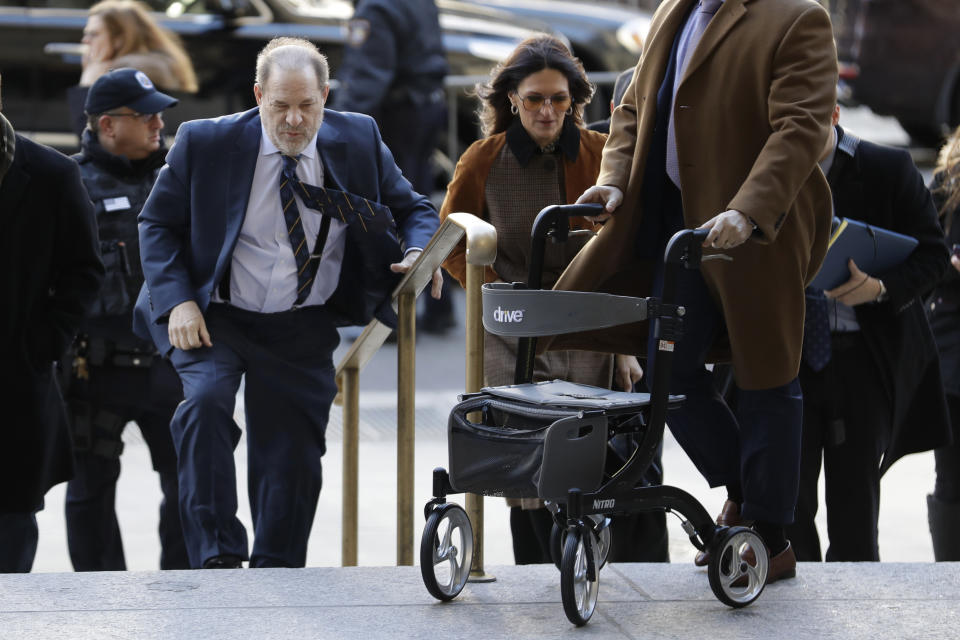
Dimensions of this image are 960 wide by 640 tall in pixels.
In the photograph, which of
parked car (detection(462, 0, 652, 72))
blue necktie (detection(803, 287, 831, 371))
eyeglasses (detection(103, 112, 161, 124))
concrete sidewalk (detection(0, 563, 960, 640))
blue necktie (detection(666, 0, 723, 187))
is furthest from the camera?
parked car (detection(462, 0, 652, 72))

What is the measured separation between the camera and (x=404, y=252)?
4910 millimetres

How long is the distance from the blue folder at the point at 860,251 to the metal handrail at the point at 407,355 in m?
1.08

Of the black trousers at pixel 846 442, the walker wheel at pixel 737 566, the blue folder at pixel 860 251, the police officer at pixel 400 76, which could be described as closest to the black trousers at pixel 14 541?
the walker wheel at pixel 737 566

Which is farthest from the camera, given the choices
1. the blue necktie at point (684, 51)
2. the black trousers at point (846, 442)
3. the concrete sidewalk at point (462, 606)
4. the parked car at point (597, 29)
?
the parked car at point (597, 29)

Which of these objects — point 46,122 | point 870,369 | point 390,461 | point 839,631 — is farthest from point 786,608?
point 46,122

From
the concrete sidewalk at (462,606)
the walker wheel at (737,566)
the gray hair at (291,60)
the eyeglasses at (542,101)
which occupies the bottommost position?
the concrete sidewalk at (462,606)

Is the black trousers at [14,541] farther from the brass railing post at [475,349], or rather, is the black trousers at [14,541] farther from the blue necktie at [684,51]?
the blue necktie at [684,51]

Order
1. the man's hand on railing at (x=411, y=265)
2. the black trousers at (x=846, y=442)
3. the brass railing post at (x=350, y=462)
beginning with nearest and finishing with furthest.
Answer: the man's hand on railing at (x=411, y=265) < the black trousers at (x=846, y=442) < the brass railing post at (x=350, y=462)

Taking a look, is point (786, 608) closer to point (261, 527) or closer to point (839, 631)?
point (839, 631)

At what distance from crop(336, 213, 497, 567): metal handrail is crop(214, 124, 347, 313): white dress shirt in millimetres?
317

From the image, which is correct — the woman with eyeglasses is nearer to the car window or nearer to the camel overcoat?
the camel overcoat

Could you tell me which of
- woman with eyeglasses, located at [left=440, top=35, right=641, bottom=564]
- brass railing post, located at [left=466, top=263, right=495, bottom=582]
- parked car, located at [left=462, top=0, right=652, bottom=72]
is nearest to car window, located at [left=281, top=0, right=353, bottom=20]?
parked car, located at [left=462, top=0, right=652, bottom=72]

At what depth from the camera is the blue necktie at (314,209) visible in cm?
478

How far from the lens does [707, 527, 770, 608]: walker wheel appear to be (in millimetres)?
3951
